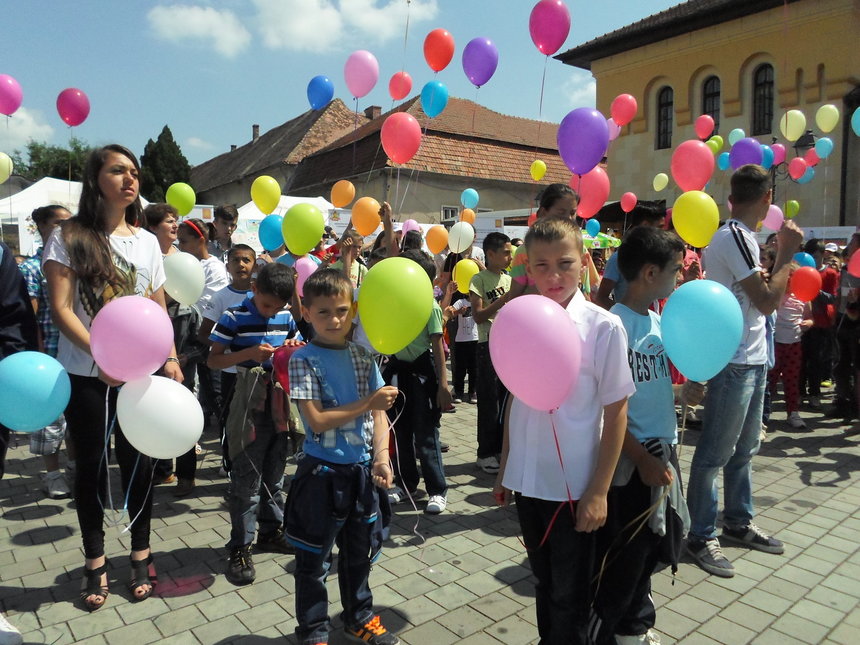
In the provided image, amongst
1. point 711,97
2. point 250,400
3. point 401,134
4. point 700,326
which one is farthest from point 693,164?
point 711,97

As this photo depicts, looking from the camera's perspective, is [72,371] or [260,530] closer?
[72,371]

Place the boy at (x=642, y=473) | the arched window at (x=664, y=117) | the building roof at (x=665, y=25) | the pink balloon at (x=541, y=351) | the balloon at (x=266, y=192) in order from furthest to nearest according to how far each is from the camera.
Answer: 1. the arched window at (x=664, y=117)
2. the building roof at (x=665, y=25)
3. the balloon at (x=266, y=192)
4. the boy at (x=642, y=473)
5. the pink balloon at (x=541, y=351)

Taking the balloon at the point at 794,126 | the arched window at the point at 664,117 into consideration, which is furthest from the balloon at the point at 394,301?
the arched window at the point at 664,117

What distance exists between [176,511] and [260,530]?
37.7 inches

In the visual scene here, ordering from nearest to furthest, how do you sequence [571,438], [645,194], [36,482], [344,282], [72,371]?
[571,438] → [344,282] → [72,371] → [36,482] → [645,194]

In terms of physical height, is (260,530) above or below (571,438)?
below

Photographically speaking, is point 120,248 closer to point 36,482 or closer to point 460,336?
point 36,482

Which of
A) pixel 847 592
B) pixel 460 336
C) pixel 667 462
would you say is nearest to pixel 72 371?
pixel 667 462

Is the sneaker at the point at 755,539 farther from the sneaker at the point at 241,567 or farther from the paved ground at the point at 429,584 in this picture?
the sneaker at the point at 241,567

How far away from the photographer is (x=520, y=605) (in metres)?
2.98

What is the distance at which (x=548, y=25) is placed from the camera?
5270 millimetres

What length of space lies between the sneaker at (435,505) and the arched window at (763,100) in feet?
68.8

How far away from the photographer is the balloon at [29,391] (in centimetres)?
233

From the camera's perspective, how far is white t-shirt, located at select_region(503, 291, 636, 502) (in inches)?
78.9
